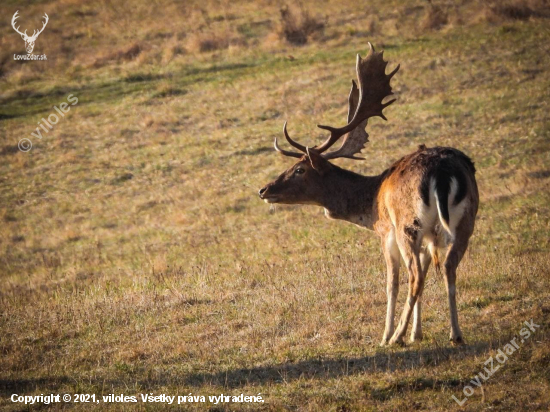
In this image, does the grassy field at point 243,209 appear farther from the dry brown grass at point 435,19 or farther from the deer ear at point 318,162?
the deer ear at point 318,162

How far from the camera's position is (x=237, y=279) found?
11.6 meters

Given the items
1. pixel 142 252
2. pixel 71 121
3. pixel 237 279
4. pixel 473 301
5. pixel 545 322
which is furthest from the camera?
pixel 71 121

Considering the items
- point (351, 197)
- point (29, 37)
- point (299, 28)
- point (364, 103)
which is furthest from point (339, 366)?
point (29, 37)

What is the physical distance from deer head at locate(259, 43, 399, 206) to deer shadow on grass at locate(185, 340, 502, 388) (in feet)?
8.52

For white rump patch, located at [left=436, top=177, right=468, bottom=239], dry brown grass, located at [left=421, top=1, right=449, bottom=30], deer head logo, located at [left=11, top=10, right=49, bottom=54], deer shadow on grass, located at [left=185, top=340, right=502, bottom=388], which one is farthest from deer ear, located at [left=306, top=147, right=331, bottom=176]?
deer head logo, located at [left=11, top=10, right=49, bottom=54]

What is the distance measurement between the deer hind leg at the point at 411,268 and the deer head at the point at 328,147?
1.99m

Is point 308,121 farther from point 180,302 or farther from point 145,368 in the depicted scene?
point 145,368

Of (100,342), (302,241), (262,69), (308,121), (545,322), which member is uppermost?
(262,69)

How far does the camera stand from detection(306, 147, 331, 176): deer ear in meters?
9.72

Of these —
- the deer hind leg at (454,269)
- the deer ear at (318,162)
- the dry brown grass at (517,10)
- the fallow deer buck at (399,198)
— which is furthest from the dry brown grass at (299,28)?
the deer hind leg at (454,269)

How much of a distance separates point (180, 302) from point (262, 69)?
52.6 feet

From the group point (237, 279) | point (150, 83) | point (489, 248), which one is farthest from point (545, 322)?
point (150, 83)

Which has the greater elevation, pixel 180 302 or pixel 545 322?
pixel 180 302

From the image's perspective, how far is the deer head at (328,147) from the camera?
973 centimetres
